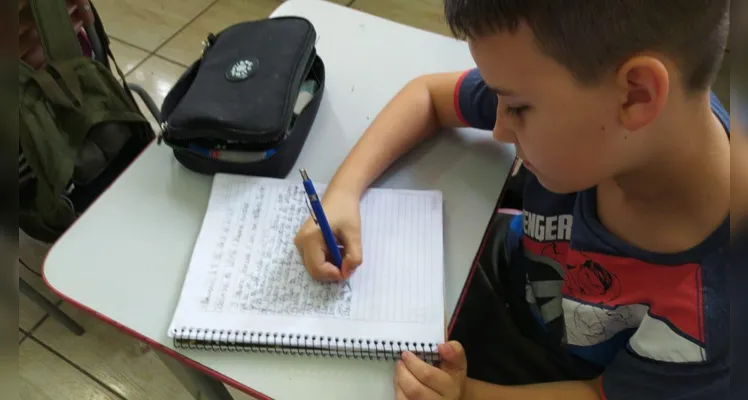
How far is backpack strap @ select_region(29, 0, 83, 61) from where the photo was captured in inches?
40.6

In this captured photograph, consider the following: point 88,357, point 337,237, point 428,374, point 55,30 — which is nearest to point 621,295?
point 428,374

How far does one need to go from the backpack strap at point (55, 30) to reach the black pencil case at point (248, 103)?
343 mm

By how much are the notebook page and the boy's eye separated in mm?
193

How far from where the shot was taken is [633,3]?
482mm

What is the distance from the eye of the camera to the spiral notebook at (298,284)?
66 cm

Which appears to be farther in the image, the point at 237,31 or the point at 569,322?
the point at 237,31

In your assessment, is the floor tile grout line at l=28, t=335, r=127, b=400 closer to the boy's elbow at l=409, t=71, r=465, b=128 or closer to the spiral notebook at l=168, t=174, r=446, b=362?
the spiral notebook at l=168, t=174, r=446, b=362

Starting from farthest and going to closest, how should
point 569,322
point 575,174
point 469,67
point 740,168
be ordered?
point 469,67 < point 569,322 < point 575,174 < point 740,168

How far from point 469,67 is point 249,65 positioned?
1.10ft

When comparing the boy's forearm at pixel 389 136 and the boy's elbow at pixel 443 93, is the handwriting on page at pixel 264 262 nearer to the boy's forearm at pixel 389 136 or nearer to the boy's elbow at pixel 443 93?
the boy's forearm at pixel 389 136

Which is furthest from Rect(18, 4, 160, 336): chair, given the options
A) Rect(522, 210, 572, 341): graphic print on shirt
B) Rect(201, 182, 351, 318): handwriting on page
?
Rect(522, 210, 572, 341): graphic print on shirt

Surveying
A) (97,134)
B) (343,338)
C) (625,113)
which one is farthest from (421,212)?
(97,134)

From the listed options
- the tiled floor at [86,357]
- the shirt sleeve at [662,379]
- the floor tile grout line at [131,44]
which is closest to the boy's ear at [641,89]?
the shirt sleeve at [662,379]

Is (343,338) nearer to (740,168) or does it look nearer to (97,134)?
(740,168)
